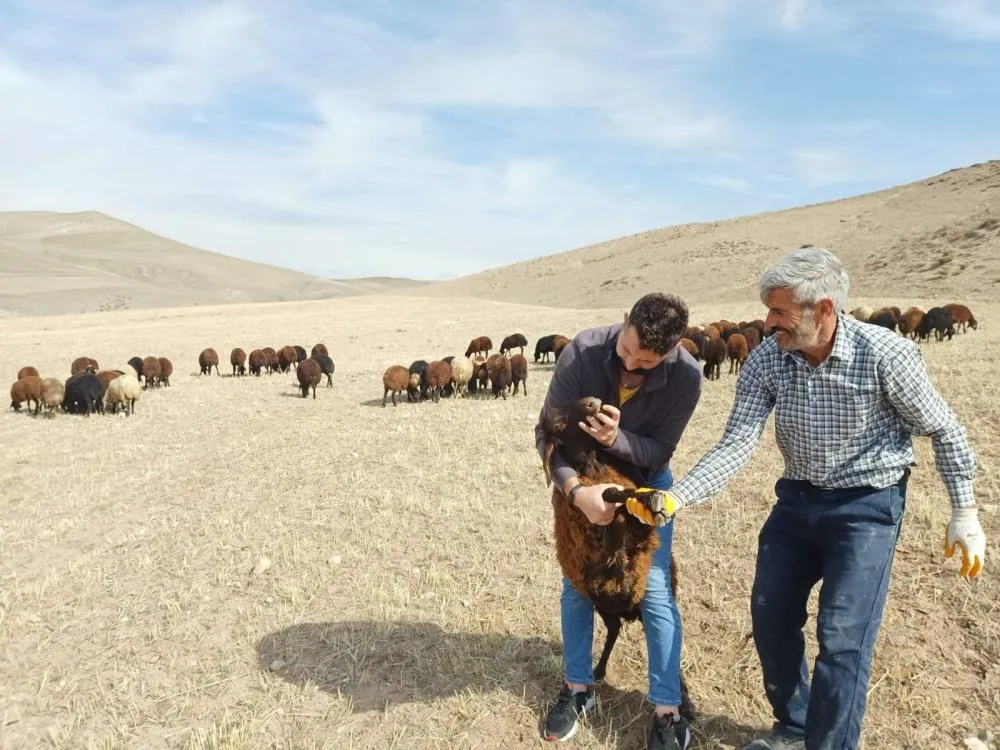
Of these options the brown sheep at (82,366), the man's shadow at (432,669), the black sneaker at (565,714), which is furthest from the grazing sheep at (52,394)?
the black sneaker at (565,714)

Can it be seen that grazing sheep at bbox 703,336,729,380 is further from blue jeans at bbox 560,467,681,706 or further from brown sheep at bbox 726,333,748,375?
blue jeans at bbox 560,467,681,706

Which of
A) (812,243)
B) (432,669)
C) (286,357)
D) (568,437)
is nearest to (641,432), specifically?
(568,437)

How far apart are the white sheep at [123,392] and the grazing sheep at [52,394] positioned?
1.02 meters

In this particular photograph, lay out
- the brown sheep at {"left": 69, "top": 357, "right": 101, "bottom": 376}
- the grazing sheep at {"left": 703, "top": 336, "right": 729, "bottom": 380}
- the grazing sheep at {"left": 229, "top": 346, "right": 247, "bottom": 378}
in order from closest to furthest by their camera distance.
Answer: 1. the grazing sheep at {"left": 703, "top": 336, "right": 729, "bottom": 380}
2. the brown sheep at {"left": 69, "top": 357, "right": 101, "bottom": 376}
3. the grazing sheep at {"left": 229, "top": 346, "right": 247, "bottom": 378}

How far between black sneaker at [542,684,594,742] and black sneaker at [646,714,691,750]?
0.39 m

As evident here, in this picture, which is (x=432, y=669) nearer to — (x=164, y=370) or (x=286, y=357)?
(x=164, y=370)

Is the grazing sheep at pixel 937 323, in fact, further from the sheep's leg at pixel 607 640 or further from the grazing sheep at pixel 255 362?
the grazing sheep at pixel 255 362

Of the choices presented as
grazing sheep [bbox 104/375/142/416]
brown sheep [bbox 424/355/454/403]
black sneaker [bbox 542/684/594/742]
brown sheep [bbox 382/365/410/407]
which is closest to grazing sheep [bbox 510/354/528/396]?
brown sheep [bbox 424/355/454/403]

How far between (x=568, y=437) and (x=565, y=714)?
1538mm

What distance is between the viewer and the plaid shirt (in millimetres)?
2793

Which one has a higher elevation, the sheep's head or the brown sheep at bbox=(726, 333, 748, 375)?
the brown sheep at bbox=(726, 333, 748, 375)

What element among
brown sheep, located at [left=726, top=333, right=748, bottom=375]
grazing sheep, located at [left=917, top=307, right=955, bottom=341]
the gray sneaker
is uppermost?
grazing sheep, located at [left=917, top=307, right=955, bottom=341]

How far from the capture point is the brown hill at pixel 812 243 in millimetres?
36562

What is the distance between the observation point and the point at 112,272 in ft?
407
